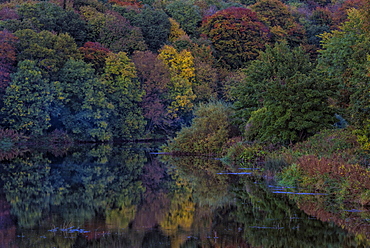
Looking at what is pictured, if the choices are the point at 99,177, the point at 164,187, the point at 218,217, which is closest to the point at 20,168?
the point at 99,177

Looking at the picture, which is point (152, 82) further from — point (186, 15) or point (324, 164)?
point (324, 164)

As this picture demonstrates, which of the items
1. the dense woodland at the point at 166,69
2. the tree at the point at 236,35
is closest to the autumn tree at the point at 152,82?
the dense woodland at the point at 166,69

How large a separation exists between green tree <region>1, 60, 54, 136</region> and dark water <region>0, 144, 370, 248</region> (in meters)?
23.8

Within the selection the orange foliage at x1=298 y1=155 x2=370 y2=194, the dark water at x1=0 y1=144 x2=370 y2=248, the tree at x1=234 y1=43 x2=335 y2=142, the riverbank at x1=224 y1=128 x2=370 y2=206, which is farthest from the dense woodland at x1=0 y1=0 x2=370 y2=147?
the orange foliage at x1=298 y1=155 x2=370 y2=194

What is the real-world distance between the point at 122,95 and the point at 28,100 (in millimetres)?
10746

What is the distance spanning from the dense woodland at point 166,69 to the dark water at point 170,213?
21.8 feet

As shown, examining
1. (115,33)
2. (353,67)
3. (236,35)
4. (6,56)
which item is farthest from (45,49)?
(353,67)

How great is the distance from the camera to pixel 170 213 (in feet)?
47.3

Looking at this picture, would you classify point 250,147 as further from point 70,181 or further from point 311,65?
point 70,181

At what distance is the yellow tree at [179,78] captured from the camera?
191ft

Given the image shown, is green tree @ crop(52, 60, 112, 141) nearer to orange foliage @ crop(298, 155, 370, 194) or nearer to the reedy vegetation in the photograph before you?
the reedy vegetation

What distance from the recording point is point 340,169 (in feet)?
53.6

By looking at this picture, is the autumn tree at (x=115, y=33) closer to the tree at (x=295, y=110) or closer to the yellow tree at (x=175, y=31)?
the yellow tree at (x=175, y=31)

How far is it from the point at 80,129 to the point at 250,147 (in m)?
26.9
